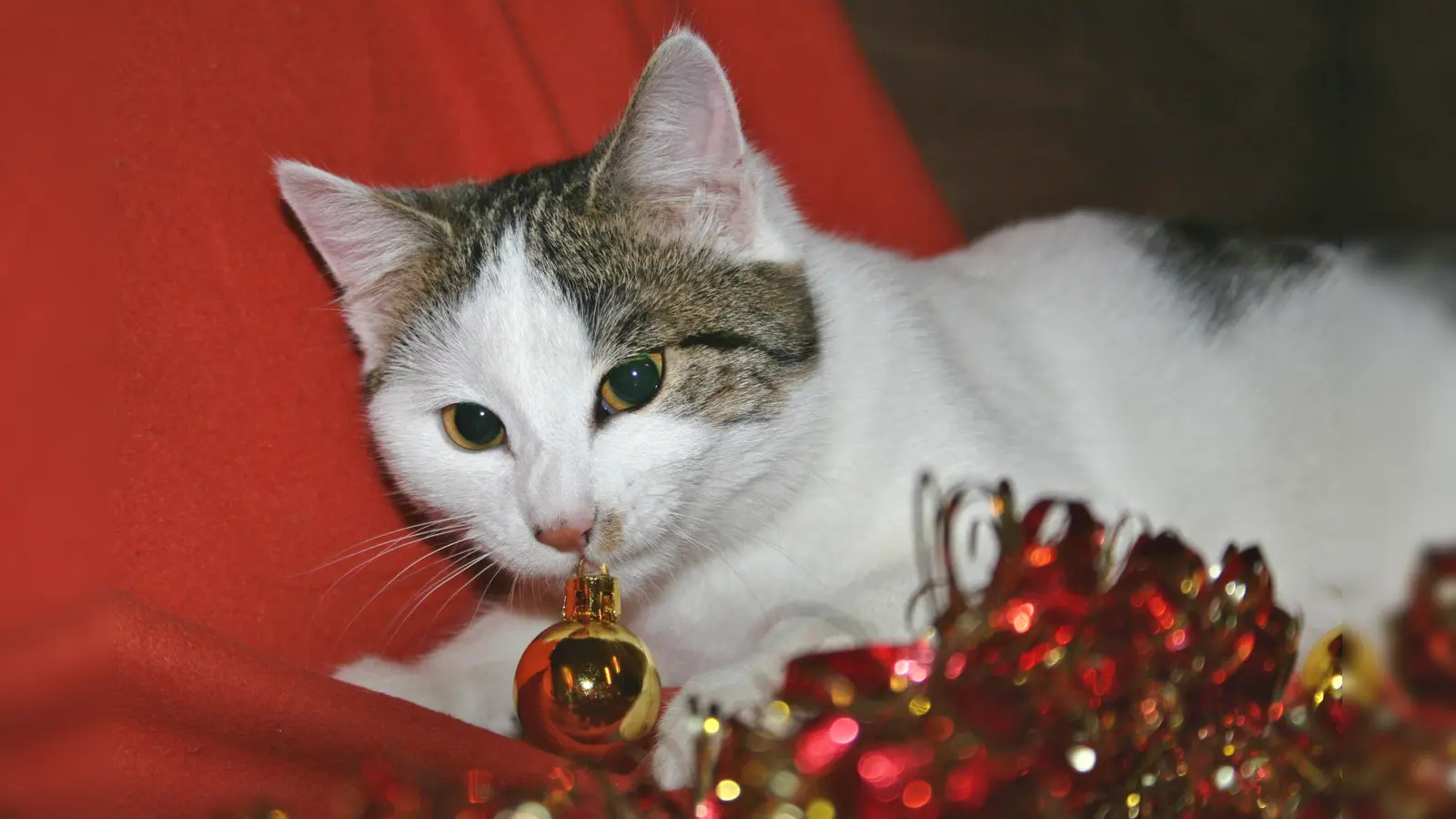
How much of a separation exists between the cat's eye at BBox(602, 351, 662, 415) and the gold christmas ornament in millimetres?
251

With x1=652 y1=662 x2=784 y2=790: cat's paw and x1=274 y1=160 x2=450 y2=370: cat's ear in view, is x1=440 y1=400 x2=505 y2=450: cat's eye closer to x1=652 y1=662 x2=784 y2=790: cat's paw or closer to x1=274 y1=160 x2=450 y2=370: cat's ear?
x1=274 y1=160 x2=450 y2=370: cat's ear

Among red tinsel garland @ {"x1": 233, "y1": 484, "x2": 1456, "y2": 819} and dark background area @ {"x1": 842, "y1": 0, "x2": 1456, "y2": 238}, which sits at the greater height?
dark background area @ {"x1": 842, "y1": 0, "x2": 1456, "y2": 238}

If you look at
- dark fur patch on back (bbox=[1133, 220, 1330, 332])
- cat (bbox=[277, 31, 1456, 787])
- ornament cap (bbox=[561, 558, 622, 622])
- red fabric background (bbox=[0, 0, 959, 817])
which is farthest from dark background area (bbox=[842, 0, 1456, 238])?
ornament cap (bbox=[561, 558, 622, 622])

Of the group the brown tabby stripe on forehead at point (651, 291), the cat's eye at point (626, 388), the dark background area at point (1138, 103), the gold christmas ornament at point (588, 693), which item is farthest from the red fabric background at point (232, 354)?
the dark background area at point (1138, 103)

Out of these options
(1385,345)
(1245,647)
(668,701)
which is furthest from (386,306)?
(1385,345)

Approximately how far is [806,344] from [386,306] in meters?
0.52

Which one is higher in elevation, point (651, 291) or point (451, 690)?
point (651, 291)

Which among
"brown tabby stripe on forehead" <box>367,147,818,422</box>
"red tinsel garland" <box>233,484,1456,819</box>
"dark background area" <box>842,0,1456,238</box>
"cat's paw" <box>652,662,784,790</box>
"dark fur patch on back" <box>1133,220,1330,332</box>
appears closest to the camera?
"red tinsel garland" <box>233,484,1456,819</box>

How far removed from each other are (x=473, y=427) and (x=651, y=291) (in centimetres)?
24

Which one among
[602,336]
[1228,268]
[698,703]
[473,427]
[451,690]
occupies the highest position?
[1228,268]

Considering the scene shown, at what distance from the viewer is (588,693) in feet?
2.83

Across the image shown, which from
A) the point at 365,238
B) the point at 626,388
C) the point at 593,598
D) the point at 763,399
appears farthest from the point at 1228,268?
the point at 365,238

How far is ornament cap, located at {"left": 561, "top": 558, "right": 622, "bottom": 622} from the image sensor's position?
100cm

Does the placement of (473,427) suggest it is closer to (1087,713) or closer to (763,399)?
(763,399)
